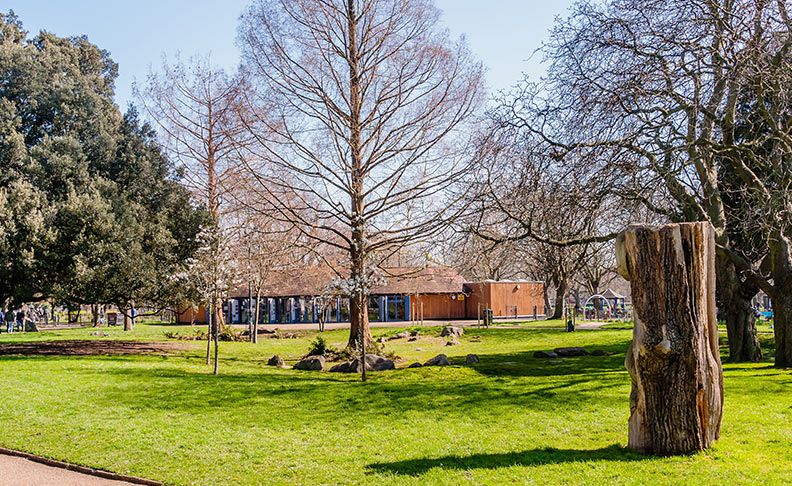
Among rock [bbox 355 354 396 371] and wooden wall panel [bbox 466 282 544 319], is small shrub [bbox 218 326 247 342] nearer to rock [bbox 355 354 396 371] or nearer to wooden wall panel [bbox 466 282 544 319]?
rock [bbox 355 354 396 371]

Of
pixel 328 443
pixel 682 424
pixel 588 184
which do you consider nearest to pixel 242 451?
pixel 328 443

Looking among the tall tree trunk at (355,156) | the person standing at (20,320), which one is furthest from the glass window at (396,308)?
the tall tree trunk at (355,156)

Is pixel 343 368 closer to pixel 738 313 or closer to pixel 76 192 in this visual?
pixel 738 313

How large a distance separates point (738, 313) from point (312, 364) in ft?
38.4

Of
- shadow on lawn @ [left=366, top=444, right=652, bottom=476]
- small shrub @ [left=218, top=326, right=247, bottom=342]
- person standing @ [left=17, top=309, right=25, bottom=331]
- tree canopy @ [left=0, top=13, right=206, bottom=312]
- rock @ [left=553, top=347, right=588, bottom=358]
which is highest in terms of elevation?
tree canopy @ [left=0, top=13, right=206, bottom=312]

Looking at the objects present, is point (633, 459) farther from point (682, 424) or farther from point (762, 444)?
point (762, 444)

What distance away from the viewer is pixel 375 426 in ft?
30.5

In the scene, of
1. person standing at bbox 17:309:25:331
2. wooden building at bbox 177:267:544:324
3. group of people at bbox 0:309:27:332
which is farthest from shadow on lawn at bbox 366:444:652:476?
wooden building at bbox 177:267:544:324

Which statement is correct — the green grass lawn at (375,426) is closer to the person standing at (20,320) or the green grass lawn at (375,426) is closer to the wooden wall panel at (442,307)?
the person standing at (20,320)

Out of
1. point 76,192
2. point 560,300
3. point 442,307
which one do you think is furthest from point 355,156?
point 442,307

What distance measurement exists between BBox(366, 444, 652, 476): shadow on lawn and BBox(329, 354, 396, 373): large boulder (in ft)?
31.6

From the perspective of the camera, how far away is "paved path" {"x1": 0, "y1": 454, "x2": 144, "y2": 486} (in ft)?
22.6

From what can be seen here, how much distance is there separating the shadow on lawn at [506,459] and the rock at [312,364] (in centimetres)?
1052

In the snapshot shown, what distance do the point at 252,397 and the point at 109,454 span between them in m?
4.15
